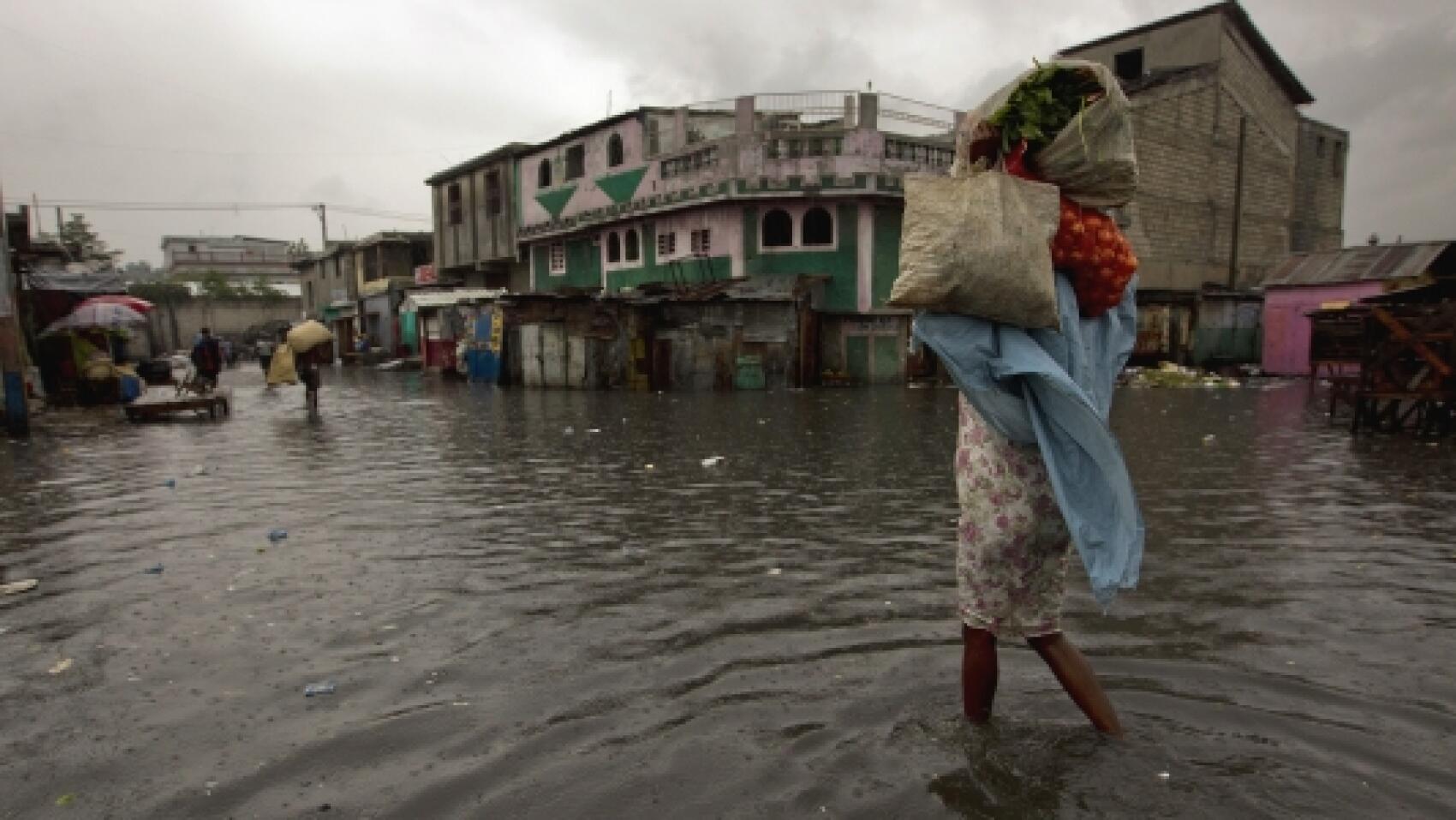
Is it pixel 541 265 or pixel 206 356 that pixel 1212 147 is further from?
pixel 206 356

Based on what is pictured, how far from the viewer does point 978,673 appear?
2961 millimetres

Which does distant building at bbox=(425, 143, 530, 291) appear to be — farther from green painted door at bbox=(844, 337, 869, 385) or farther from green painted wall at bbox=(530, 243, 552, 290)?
green painted door at bbox=(844, 337, 869, 385)

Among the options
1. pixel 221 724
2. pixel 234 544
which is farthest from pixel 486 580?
pixel 234 544

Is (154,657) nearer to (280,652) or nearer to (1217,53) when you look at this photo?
(280,652)

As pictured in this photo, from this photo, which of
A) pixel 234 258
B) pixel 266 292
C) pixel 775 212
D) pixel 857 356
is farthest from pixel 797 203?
pixel 234 258

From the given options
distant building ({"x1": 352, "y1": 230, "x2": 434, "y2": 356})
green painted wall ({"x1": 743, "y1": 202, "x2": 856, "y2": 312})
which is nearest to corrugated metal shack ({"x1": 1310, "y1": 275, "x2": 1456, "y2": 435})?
green painted wall ({"x1": 743, "y1": 202, "x2": 856, "y2": 312})

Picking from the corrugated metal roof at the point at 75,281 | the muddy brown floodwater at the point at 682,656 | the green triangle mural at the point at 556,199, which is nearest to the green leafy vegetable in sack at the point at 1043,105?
the muddy brown floodwater at the point at 682,656

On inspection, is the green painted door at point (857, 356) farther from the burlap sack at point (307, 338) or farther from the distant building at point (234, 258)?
the distant building at point (234, 258)

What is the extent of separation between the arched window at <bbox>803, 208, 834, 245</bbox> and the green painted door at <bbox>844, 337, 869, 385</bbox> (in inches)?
116

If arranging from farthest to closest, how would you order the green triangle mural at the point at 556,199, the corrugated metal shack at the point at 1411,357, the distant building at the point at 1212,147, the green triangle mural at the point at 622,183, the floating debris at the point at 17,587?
the green triangle mural at the point at 556,199, the distant building at the point at 1212,147, the green triangle mural at the point at 622,183, the corrugated metal shack at the point at 1411,357, the floating debris at the point at 17,587

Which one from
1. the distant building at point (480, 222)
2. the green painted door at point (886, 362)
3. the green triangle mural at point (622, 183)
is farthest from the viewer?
the distant building at point (480, 222)

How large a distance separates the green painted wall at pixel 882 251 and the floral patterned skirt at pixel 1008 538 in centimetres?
2189

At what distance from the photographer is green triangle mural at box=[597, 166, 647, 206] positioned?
27688 millimetres

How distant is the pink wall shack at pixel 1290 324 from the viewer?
86.9 feet
